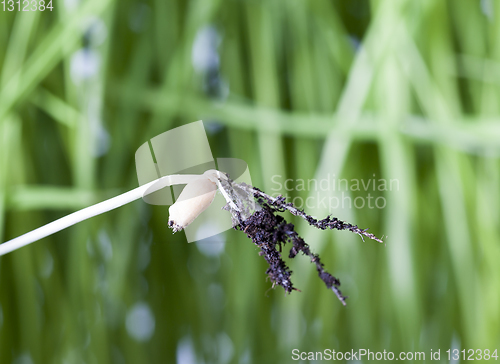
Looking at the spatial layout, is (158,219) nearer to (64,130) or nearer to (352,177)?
(64,130)

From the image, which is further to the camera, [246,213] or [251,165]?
[251,165]

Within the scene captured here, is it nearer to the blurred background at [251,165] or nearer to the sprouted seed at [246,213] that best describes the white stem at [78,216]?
the sprouted seed at [246,213]

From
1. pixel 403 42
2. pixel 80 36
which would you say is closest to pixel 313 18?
pixel 403 42

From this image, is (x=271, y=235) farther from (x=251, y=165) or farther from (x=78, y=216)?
(x=251, y=165)

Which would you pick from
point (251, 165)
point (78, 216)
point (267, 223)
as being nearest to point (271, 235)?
point (267, 223)

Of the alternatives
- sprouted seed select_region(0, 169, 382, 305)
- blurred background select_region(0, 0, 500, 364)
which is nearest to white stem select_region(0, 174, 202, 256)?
sprouted seed select_region(0, 169, 382, 305)

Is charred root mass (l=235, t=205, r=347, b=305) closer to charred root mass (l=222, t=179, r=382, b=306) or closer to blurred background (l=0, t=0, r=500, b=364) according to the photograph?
charred root mass (l=222, t=179, r=382, b=306)
